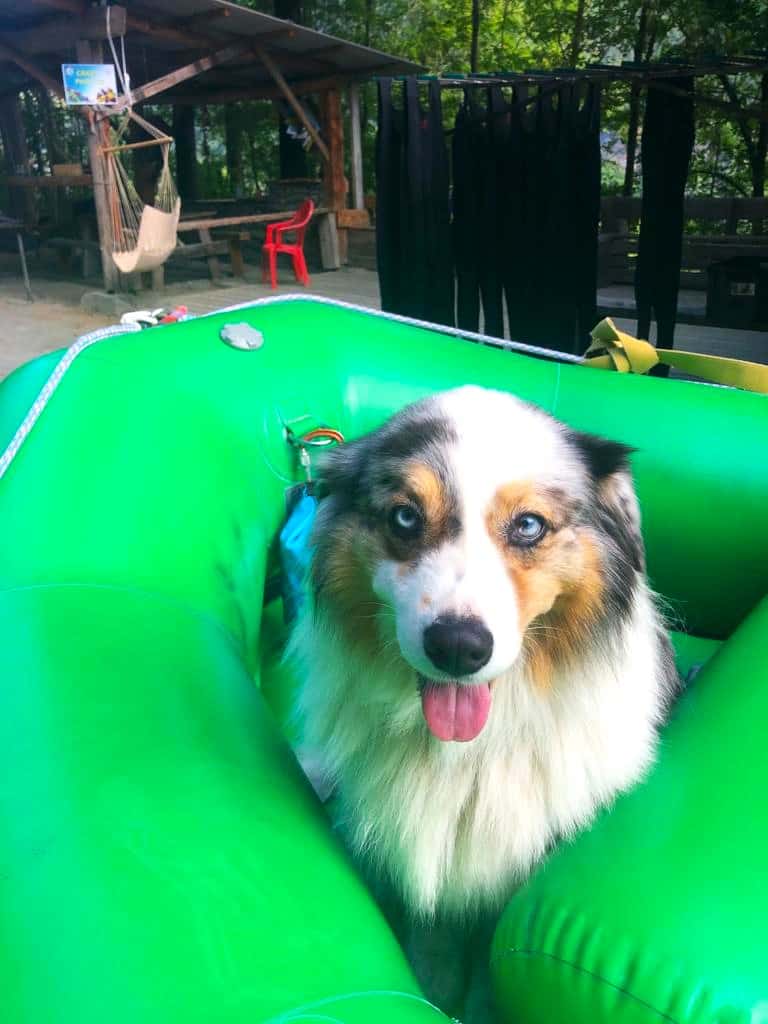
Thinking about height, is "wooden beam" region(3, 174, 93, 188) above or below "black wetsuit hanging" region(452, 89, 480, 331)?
above

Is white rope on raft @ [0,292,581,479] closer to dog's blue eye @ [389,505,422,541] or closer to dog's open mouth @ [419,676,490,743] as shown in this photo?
dog's blue eye @ [389,505,422,541]

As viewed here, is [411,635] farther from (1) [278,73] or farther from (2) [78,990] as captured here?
(1) [278,73]

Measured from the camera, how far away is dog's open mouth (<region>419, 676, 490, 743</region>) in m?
1.27

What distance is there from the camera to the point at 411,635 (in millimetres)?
1149

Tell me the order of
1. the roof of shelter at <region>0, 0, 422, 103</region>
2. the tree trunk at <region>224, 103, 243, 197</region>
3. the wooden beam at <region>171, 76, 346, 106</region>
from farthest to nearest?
the tree trunk at <region>224, 103, 243, 197</region>, the wooden beam at <region>171, 76, 346, 106</region>, the roof of shelter at <region>0, 0, 422, 103</region>

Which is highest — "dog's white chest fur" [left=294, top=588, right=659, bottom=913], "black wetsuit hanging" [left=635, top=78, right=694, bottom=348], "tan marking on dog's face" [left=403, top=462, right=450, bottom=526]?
"black wetsuit hanging" [left=635, top=78, right=694, bottom=348]

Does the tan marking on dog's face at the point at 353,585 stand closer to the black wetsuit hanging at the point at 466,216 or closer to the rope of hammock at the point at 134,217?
the black wetsuit hanging at the point at 466,216

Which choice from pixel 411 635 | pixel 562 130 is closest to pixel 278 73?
pixel 562 130

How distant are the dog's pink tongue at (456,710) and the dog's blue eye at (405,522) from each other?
0.24 meters

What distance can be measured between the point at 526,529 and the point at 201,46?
33.9 feet

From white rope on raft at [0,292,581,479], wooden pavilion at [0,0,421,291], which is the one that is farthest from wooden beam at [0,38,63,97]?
white rope on raft at [0,292,581,479]

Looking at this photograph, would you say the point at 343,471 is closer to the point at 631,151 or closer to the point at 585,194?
the point at 585,194

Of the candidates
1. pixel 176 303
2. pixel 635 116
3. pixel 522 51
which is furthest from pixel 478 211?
pixel 522 51

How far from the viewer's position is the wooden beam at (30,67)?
8.81 metres
